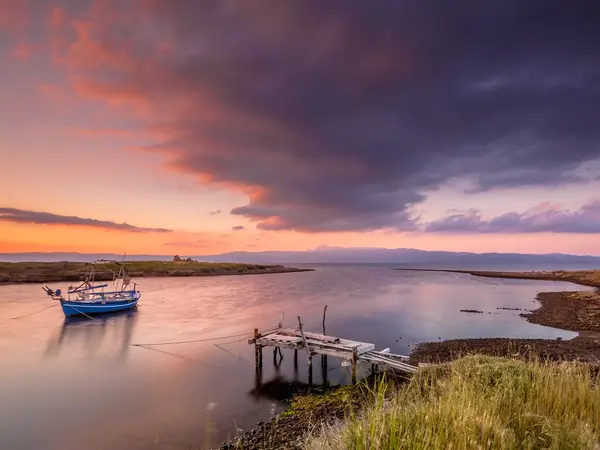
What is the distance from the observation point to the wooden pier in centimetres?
1809

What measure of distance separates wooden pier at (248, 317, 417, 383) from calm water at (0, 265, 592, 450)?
1.67 meters

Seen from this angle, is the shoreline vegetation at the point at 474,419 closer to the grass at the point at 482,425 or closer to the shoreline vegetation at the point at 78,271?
the grass at the point at 482,425

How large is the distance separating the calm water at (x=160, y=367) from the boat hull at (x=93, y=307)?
1.58 m

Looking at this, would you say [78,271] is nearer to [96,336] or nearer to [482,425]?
[96,336]

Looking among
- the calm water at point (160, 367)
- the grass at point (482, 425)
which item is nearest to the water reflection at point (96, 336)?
the calm water at point (160, 367)

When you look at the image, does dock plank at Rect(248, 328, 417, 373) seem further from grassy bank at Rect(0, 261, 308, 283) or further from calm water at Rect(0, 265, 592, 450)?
grassy bank at Rect(0, 261, 308, 283)

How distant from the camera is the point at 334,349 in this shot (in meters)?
19.5

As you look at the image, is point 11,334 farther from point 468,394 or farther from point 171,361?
point 468,394

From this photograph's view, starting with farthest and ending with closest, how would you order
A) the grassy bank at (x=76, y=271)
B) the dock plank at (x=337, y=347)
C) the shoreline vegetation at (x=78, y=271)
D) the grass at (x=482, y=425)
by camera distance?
the grassy bank at (x=76, y=271) < the shoreline vegetation at (x=78, y=271) < the dock plank at (x=337, y=347) < the grass at (x=482, y=425)

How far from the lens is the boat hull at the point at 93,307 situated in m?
41.0

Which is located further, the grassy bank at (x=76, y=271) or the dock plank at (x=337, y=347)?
the grassy bank at (x=76, y=271)

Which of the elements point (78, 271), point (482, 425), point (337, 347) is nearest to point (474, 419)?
point (482, 425)

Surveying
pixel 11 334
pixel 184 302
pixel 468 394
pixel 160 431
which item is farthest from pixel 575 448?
pixel 184 302

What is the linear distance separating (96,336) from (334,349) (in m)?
24.7
